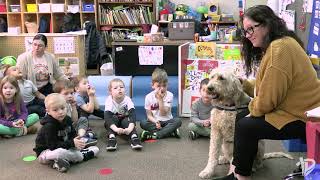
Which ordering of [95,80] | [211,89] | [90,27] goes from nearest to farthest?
[211,89], [95,80], [90,27]

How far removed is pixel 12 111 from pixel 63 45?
184 cm

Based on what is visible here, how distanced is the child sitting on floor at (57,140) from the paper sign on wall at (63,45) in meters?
2.53

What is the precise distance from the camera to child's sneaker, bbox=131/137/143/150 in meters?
3.36

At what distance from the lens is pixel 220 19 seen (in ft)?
23.8

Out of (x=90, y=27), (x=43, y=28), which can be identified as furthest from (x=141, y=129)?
(x=43, y=28)

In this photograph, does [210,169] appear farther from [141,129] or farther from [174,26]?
[174,26]

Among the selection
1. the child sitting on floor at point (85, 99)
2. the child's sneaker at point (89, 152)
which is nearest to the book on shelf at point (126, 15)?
the child sitting on floor at point (85, 99)

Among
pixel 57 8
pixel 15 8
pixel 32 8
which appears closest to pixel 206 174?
pixel 57 8

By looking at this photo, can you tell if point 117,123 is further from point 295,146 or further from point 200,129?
point 295,146

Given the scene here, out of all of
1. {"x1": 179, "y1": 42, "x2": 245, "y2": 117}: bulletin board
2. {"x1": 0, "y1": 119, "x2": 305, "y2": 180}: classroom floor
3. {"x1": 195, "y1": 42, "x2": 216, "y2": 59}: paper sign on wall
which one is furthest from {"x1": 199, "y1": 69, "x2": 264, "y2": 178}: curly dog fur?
{"x1": 195, "y1": 42, "x2": 216, "y2": 59}: paper sign on wall

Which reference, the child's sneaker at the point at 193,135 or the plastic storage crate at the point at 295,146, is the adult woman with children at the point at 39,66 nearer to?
the child's sneaker at the point at 193,135

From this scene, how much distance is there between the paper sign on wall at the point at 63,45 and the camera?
5406mm

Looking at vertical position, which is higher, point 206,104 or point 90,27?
point 90,27

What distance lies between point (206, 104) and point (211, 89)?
A: 3.33 feet
